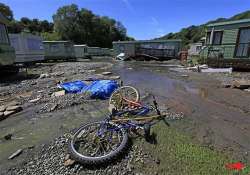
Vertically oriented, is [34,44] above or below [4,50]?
below

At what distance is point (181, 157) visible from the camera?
3.88 metres

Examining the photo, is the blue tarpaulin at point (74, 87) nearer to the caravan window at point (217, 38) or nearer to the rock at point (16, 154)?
the rock at point (16, 154)

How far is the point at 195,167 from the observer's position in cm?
356

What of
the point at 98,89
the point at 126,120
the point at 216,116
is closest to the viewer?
the point at 126,120

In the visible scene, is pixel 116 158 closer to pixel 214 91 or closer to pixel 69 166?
pixel 69 166

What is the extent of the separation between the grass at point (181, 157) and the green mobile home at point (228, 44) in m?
13.7

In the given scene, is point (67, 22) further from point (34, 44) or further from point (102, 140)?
point (102, 140)

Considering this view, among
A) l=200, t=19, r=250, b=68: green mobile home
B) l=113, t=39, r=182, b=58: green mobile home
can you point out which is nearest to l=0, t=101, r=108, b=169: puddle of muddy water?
l=200, t=19, r=250, b=68: green mobile home

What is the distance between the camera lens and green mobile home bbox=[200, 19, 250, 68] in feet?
52.1

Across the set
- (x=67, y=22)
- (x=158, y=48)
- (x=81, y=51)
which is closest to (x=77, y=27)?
(x=67, y=22)

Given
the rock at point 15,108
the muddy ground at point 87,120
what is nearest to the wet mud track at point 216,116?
the muddy ground at point 87,120

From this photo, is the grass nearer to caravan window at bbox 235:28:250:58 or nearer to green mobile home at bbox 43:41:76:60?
caravan window at bbox 235:28:250:58

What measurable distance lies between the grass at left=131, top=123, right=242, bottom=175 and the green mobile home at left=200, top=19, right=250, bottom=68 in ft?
44.8

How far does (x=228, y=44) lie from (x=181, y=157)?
15679mm
